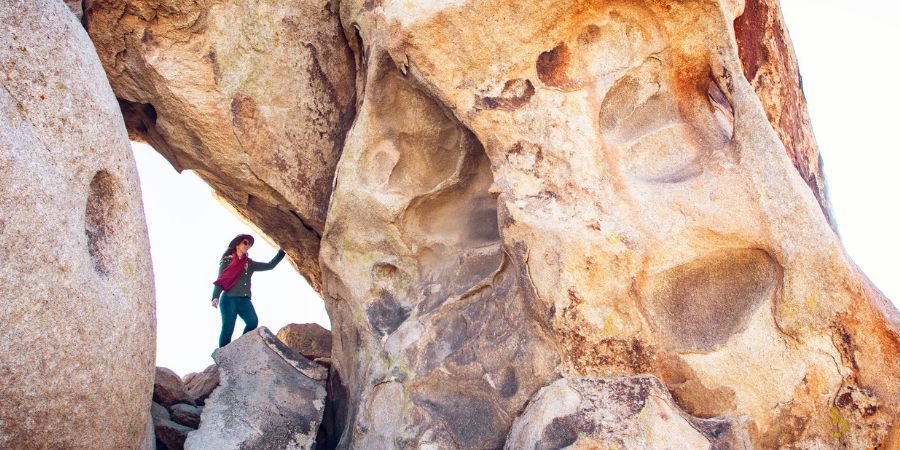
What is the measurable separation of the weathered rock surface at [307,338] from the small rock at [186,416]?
124cm

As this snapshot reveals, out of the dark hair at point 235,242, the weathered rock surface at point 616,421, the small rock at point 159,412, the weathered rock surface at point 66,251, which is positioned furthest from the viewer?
the dark hair at point 235,242

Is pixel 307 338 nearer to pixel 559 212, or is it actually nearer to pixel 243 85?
pixel 243 85

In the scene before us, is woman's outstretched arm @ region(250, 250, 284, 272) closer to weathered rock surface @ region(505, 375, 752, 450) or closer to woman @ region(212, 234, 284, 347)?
woman @ region(212, 234, 284, 347)

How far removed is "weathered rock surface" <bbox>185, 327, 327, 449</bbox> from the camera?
5.34m

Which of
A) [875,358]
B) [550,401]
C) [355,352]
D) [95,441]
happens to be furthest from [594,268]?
[95,441]

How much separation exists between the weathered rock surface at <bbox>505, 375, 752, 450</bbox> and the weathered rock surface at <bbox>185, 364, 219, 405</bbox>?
2546mm

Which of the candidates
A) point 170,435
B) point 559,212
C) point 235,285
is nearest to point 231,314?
point 235,285

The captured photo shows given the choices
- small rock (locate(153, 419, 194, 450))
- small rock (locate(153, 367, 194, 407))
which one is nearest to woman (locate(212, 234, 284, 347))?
small rock (locate(153, 367, 194, 407))

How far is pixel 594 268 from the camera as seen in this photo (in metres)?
4.53

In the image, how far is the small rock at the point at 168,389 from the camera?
5984mm

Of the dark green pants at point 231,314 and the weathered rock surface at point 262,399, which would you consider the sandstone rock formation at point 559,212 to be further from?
the dark green pants at point 231,314

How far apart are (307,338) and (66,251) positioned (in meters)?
3.21

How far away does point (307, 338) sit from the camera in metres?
7.25

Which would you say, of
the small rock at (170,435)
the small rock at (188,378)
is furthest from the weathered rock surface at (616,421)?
the small rock at (188,378)
